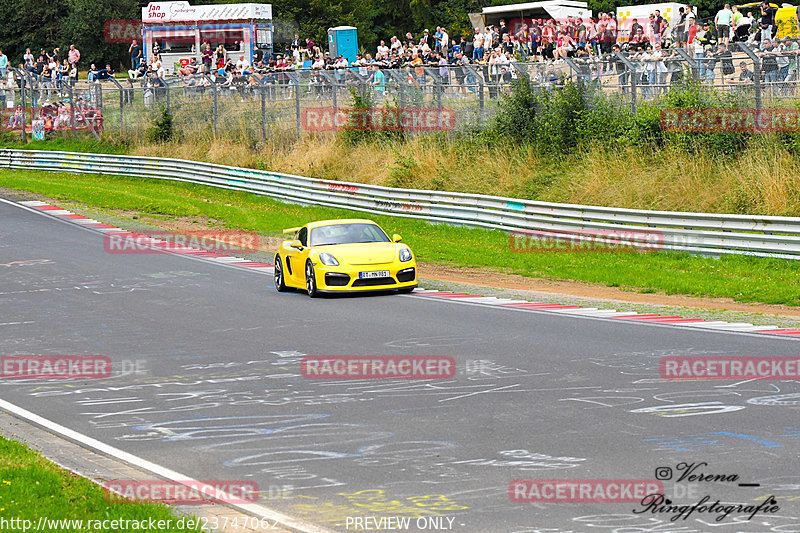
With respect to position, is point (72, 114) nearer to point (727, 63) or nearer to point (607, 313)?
point (727, 63)

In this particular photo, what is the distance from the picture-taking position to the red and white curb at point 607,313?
529 inches

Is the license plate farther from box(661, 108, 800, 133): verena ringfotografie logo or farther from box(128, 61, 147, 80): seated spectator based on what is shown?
box(128, 61, 147, 80): seated spectator

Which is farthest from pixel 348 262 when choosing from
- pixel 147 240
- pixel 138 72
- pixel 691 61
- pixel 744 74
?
pixel 138 72

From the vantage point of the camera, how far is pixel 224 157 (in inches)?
1433

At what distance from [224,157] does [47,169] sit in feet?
28.6

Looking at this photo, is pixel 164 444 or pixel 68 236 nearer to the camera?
pixel 164 444

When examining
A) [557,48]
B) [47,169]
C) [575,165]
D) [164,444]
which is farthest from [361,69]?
[164,444]

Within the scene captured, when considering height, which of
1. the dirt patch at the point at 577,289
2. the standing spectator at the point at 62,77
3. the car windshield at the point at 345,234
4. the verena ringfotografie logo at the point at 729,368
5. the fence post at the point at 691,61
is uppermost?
the standing spectator at the point at 62,77

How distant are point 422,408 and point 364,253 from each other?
7707 mm

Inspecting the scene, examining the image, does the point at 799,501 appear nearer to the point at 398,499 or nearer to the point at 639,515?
the point at 639,515

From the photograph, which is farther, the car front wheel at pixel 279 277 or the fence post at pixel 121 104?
the fence post at pixel 121 104

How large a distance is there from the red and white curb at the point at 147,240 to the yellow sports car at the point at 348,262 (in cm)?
397

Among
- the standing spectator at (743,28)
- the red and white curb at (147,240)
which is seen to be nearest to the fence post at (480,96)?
the standing spectator at (743,28)

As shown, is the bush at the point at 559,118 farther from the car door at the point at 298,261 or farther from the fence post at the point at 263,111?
the fence post at the point at 263,111
